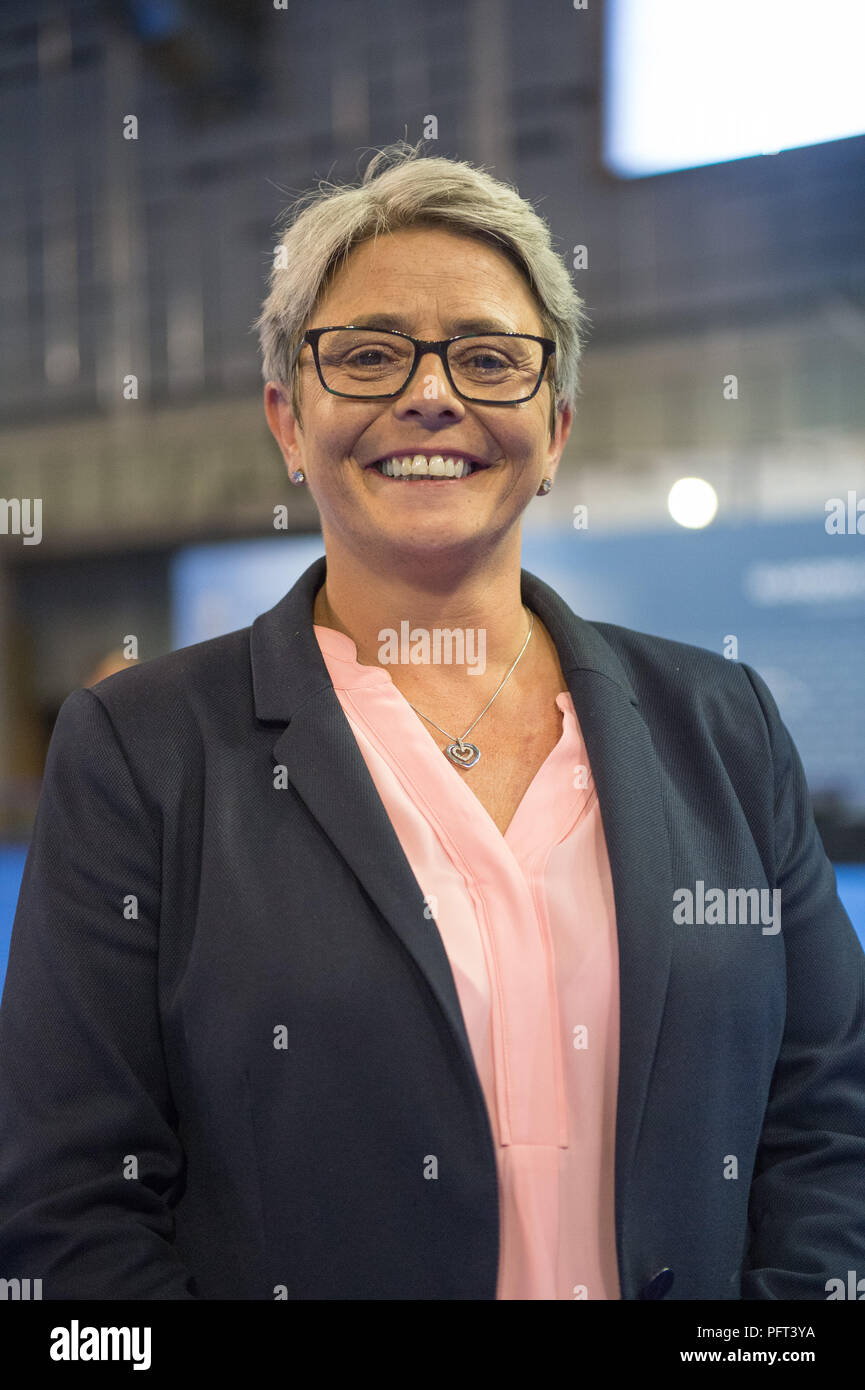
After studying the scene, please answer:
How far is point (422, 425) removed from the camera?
1.21 metres

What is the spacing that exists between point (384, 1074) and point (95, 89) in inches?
62.7

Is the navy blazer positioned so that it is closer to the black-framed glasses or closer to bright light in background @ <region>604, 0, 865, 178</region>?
the black-framed glasses

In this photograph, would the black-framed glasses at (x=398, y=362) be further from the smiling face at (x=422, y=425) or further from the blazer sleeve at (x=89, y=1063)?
the blazer sleeve at (x=89, y=1063)

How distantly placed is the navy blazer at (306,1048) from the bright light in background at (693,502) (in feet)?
1.95

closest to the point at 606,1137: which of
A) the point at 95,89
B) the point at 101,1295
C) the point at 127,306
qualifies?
the point at 101,1295

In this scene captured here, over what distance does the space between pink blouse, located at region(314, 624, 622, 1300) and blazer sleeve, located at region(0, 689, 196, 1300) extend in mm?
302

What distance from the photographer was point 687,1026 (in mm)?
1164

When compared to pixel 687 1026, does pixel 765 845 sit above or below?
above

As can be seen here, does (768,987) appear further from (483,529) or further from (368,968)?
(483,529)

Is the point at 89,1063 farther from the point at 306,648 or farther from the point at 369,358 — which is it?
the point at 369,358

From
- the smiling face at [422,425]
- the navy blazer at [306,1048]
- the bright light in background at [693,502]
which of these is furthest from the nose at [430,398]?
the bright light in background at [693,502]

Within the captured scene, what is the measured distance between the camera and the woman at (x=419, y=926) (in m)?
1.11

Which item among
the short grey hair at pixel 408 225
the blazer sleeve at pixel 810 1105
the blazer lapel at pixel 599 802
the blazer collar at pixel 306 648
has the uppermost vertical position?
the short grey hair at pixel 408 225

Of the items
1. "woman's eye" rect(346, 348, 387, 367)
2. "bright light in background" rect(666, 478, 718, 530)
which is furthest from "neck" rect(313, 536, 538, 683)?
"bright light in background" rect(666, 478, 718, 530)
